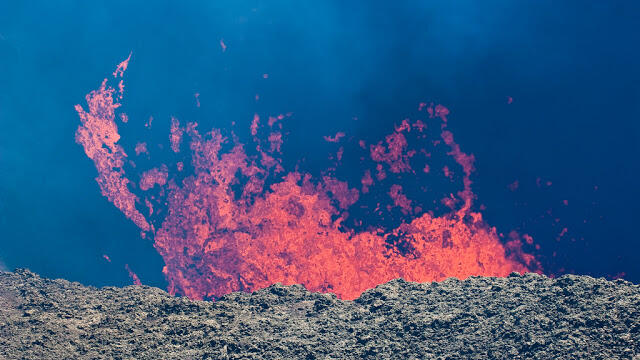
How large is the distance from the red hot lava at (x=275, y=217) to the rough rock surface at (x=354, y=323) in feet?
8.35

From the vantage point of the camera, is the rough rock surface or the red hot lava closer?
Answer: the rough rock surface

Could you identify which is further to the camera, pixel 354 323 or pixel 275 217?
pixel 275 217

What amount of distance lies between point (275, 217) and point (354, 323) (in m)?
4.52

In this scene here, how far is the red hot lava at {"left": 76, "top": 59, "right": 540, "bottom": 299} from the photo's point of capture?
12617 millimetres

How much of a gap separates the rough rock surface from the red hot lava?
2.55m

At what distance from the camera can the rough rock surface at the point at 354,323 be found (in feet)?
26.7

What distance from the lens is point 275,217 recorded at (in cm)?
1316

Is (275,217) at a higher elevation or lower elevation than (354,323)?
higher

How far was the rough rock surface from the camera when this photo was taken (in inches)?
320

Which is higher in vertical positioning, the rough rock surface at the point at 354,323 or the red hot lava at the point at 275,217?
the red hot lava at the point at 275,217

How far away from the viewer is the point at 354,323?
9.19 metres

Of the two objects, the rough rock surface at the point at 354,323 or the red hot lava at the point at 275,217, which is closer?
the rough rock surface at the point at 354,323

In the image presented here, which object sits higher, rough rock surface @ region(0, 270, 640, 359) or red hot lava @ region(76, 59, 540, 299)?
red hot lava @ region(76, 59, 540, 299)

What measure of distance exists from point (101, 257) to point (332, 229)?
579 cm
